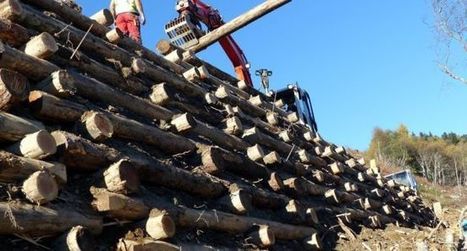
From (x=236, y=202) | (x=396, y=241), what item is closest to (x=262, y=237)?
(x=236, y=202)

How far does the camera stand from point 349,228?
6.25 m

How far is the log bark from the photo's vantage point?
11.2ft

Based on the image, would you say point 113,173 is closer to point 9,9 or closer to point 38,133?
point 38,133

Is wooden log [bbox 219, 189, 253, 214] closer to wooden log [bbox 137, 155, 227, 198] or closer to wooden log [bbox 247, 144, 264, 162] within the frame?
wooden log [bbox 137, 155, 227, 198]

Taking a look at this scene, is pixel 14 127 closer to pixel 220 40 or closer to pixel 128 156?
pixel 128 156

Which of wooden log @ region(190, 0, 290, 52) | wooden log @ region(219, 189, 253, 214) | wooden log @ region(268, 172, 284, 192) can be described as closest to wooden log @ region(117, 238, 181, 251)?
wooden log @ region(219, 189, 253, 214)

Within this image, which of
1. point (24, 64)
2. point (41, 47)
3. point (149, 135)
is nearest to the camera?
point (24, 64)

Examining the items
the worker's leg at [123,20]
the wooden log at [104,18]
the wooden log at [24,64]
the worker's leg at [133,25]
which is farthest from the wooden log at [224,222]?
the worker's leg at [123,20]

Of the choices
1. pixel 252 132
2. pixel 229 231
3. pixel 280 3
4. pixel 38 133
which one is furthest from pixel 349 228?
pixel 38 133

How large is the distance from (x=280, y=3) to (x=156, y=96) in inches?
157

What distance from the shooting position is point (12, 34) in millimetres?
3840

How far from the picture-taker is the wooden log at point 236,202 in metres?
4.20

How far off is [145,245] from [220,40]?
8335 millimetres

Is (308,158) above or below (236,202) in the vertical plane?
above
